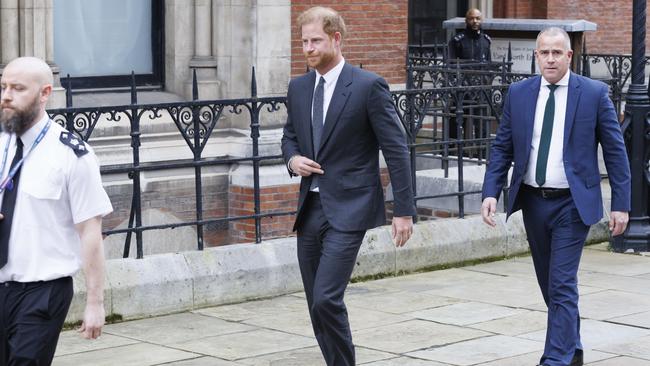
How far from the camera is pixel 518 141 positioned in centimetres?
740

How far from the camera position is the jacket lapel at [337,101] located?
21.6 ft

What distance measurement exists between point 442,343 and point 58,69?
470 centimetres

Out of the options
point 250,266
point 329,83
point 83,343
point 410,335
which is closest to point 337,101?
point 329,83

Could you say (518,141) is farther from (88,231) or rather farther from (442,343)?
(88,231)

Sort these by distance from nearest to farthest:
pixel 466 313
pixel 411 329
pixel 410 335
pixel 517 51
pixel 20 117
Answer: pixel 20 117 < pixel 410 335 < pixel 411 329 < pixel 466 313 < pixel 517 51

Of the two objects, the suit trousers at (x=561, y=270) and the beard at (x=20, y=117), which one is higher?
the beard at (x=20, y=117)

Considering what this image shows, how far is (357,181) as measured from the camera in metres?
6.62

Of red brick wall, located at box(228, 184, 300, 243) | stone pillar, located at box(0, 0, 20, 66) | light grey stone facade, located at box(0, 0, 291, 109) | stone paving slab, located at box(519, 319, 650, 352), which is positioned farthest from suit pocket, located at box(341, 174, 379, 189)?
light grey stone facade, located at box(0, 0, 291, 109)

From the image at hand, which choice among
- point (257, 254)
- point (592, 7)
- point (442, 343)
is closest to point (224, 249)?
point (257, 254)

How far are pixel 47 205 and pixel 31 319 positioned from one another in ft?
1.38

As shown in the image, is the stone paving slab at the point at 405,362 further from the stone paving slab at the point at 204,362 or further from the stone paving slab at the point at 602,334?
the stone paving slab at the point at 602,334

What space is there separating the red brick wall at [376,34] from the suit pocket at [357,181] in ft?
22.6

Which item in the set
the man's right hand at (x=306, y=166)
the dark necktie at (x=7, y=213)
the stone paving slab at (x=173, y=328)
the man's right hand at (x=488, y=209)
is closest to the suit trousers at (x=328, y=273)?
the man's right hand at (x=306, y=166)

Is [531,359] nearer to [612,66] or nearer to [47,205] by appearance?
[47,205]
